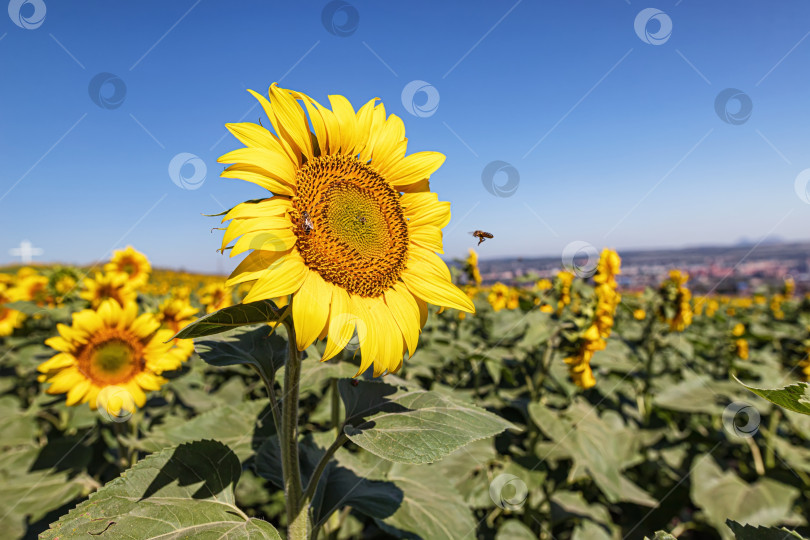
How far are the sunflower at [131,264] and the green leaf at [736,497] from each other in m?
5.88

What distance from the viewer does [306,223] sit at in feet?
4.07

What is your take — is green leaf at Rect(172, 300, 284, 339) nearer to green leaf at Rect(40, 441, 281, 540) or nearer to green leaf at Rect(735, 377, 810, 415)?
green leaf at Rect(40, 441, 281, 540)

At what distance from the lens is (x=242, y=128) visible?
46.3 inches

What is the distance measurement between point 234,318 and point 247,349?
0.40 meters

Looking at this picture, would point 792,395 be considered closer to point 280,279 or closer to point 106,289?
point 280,279

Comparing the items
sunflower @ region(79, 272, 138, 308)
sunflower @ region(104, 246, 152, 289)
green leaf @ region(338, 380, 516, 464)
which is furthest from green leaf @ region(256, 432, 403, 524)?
sunflower @ region(104, 246, 152, 289)

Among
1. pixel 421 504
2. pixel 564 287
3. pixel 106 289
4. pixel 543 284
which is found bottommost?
pixel 421 504

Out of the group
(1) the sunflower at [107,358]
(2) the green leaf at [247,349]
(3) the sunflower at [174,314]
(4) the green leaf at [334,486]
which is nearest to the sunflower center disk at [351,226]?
(2) the green leaf at [247,349]

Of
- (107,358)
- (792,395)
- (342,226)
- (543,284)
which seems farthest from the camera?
(543,284)

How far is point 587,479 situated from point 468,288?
343cm

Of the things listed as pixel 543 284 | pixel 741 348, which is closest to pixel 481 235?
pixel 543 284

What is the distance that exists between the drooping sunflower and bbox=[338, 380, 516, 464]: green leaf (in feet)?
0.55

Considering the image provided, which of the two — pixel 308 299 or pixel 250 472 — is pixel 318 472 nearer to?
pixel 308 299

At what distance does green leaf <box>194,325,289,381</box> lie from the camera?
1.37m
